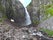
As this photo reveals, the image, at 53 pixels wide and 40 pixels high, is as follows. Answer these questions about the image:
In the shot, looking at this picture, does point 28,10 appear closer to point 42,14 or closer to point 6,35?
point 42,14

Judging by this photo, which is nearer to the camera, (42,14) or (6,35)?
(6,35)

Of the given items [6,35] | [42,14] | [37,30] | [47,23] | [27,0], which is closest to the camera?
[27,0]

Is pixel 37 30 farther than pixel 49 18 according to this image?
No

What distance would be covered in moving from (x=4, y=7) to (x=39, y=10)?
5.39 feet

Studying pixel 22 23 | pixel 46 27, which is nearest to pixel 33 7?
pixel 22 23

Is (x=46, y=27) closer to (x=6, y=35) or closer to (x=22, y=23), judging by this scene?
(x=22, y=23)

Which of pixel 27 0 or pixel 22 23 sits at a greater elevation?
pixel 27 0

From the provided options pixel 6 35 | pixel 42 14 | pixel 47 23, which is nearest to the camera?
pixel 6 35

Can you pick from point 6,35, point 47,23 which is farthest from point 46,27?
point 6,35

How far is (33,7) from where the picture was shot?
9.48 meters

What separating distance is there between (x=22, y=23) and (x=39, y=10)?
3.33 feet

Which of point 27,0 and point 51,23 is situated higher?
point 27,0

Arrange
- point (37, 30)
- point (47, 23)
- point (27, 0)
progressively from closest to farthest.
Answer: point (27, 0)
point (37, 30)
point (47, 23)

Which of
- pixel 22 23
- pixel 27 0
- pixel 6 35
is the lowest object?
pixel 22 23
